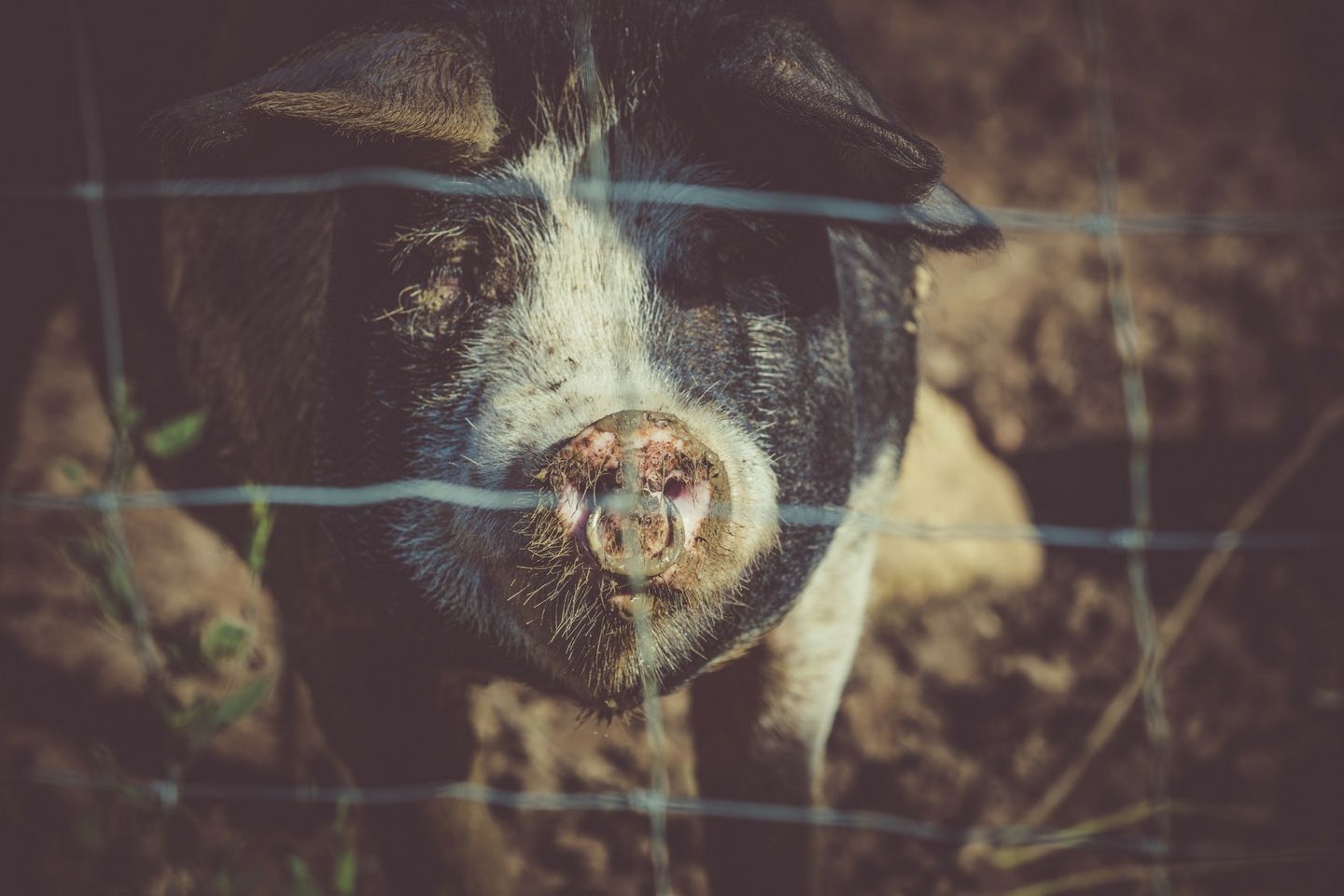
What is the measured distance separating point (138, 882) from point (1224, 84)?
437 centimetres

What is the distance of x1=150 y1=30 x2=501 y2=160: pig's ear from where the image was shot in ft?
4.46

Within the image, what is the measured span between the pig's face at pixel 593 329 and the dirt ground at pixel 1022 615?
1.73ft

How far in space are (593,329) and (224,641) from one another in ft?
2.70

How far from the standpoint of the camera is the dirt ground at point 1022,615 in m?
2.52

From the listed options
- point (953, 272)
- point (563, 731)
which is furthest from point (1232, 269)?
point (563, 731)

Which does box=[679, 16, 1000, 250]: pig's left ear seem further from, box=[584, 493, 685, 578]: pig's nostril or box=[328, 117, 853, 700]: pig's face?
box=[584, 493, 685, 578]: pig's nostril

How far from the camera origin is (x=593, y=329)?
1491 millimetres

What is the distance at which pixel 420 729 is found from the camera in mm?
2066

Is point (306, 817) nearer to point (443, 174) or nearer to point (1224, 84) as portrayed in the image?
point (443, 174)

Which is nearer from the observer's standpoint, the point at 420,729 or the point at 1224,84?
the point at 420,729

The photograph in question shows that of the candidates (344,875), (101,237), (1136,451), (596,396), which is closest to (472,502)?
(596,396)

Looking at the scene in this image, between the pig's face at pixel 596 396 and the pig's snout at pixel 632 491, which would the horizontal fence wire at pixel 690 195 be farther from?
the pig's snout at pixel 632 491

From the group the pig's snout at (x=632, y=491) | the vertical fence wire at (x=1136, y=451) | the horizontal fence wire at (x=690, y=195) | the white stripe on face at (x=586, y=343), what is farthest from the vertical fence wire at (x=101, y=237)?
the vertical fence wire at (x=1136, y=451)

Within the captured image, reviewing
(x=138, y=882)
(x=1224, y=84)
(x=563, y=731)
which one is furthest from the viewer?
(x=1224, y=84)
